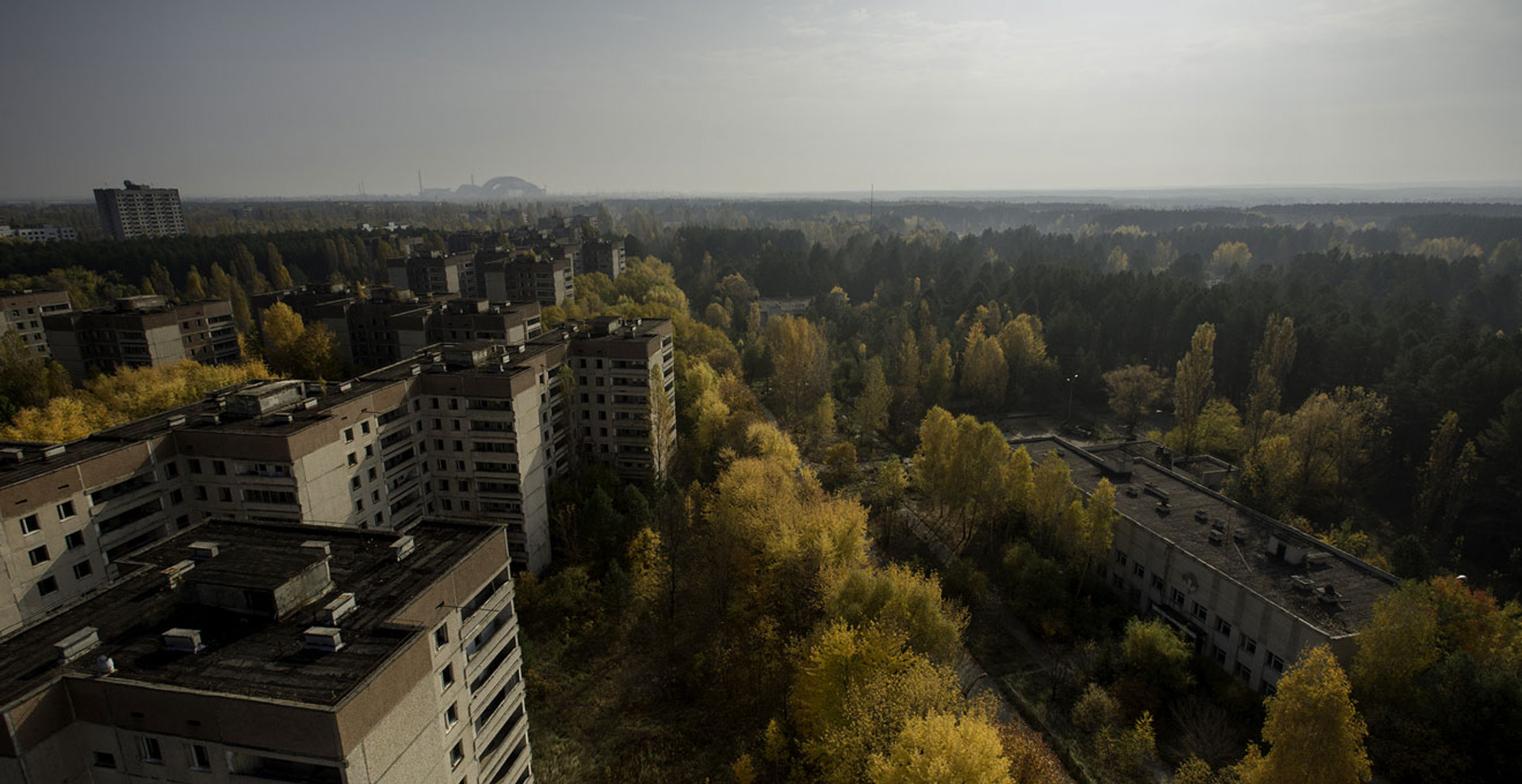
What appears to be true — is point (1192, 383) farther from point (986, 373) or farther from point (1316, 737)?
point (1316, 737)

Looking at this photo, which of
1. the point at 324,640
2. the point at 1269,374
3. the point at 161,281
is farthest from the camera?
the point at 161,281

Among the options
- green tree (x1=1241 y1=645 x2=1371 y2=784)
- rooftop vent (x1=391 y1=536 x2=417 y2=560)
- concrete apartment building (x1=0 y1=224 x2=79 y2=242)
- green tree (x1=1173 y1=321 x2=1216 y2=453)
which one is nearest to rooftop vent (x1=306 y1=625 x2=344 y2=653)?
rooftop vent (x1=391 y1=536 x2=417 y2=560)

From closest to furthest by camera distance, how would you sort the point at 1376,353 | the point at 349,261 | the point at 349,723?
the point at 349,723
the point at 1376,353
the point at 349,261

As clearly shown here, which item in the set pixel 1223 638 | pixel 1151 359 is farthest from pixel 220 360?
pixel 1151 359

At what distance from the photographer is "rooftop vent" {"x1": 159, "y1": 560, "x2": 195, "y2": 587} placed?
15250 mm

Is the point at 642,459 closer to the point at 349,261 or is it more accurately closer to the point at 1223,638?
the point at 1223,638

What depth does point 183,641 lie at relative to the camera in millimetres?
13328

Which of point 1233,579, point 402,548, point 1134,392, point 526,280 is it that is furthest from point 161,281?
point 1233,579

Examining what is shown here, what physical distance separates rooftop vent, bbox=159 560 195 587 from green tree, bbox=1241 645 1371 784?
27919mm

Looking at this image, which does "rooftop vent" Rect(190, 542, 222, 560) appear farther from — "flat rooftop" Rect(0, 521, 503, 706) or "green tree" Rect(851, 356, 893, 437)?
"green tree" Rect(851, 356, 893, 437)

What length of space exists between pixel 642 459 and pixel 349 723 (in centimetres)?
3004

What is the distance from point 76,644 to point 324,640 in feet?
14.7

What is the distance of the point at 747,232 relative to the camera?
14275cm

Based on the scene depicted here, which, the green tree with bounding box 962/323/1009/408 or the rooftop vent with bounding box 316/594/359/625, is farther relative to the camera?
the green tree with bounding box 962/323/1009/408
